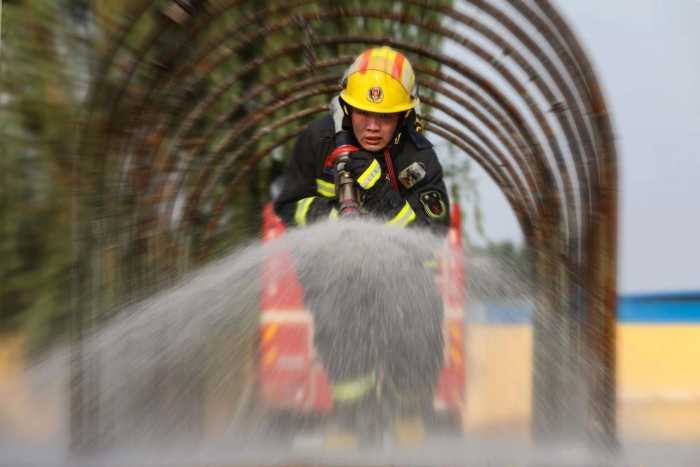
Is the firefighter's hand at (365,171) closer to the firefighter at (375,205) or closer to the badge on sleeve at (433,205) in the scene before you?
the firefighter at (375,205)

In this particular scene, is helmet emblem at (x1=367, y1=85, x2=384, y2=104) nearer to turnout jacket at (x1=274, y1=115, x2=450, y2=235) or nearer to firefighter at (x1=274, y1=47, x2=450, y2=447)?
firefighter at (x1=274, y1=47, x2=450, y2=447)

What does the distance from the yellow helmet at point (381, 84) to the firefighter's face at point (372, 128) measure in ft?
0.27

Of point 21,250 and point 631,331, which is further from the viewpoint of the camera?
point 631,331

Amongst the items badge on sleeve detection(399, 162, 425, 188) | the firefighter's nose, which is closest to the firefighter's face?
the firefighter's nose

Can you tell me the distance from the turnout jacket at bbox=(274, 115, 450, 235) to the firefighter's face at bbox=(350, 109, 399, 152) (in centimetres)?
4

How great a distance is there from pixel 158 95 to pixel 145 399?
5.15ft

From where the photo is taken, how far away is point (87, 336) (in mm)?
3924

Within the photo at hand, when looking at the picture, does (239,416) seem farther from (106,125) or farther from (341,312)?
(106,125)

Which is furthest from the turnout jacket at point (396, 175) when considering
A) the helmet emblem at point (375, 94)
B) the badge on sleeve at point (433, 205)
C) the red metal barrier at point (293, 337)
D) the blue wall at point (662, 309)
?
the blue wall at point (662, 309)

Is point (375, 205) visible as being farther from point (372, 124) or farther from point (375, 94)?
point (375, 94)

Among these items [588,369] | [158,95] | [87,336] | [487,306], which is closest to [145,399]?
[87,336]

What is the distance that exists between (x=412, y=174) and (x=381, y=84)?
47 centimetres

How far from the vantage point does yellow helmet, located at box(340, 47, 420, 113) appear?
3973mm

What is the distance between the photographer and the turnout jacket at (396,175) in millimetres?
4035
